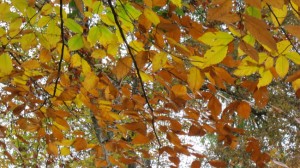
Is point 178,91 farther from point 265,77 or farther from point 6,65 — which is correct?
point 6,65

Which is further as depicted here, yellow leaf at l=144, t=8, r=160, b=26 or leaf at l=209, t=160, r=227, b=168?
leaf at l=209, t=160, r=227, b=168

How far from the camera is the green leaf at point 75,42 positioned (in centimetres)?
151

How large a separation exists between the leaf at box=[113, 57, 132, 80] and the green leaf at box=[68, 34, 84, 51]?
0.68 feet

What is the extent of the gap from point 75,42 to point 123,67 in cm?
24

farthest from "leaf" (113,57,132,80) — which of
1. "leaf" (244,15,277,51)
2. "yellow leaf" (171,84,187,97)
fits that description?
"leaf" (244,15,277,51)

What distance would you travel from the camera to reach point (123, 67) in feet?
4.64

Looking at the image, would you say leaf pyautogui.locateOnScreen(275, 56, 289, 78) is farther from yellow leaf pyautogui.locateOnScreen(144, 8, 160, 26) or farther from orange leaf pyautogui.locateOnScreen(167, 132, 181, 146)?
orange leaf pyautogui.locateOnScreen(167, 132, 181, 146)

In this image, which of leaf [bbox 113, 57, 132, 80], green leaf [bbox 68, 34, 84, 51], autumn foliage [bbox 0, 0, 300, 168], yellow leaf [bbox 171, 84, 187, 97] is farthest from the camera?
yellow leaf [bbox 171, 84, 187, 97]

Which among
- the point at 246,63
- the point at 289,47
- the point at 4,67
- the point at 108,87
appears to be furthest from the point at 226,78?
the point at 4,67

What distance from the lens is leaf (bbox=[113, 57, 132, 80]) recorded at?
1402 mm

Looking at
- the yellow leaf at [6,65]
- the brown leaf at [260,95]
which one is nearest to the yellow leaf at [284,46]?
the brown leaf at [260,95]

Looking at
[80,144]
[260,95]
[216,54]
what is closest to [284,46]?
[216,54]

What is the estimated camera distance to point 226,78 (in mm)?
1424

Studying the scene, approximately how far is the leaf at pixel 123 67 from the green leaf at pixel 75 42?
0.68 feet
